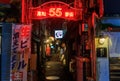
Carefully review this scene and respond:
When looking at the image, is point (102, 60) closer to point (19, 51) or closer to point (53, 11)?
point (19, 51)

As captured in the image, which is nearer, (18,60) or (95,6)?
(18,60)

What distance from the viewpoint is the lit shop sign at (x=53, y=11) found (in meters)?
19.4

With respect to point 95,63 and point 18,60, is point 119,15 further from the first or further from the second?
point 18,60

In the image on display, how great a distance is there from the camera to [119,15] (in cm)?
1532

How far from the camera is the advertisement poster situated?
14.9 m

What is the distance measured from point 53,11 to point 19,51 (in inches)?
207

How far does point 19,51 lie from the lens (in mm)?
14969

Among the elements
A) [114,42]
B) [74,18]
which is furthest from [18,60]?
[74,18]

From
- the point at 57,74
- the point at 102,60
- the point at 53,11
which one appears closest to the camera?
the point at 102,60

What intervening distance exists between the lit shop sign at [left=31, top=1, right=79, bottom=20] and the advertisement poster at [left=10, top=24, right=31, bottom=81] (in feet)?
14.8

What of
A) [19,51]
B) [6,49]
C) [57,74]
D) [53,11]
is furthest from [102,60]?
[57,74]

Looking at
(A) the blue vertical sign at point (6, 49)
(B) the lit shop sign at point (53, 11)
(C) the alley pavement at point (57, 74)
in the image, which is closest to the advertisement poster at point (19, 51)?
(A) the blue vertical sign at point (6, 49)

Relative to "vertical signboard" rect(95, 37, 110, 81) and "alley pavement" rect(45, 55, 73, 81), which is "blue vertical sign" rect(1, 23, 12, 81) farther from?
"alley pavement" rect(45, 55, 73, 81)

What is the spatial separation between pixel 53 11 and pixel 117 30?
537cm
